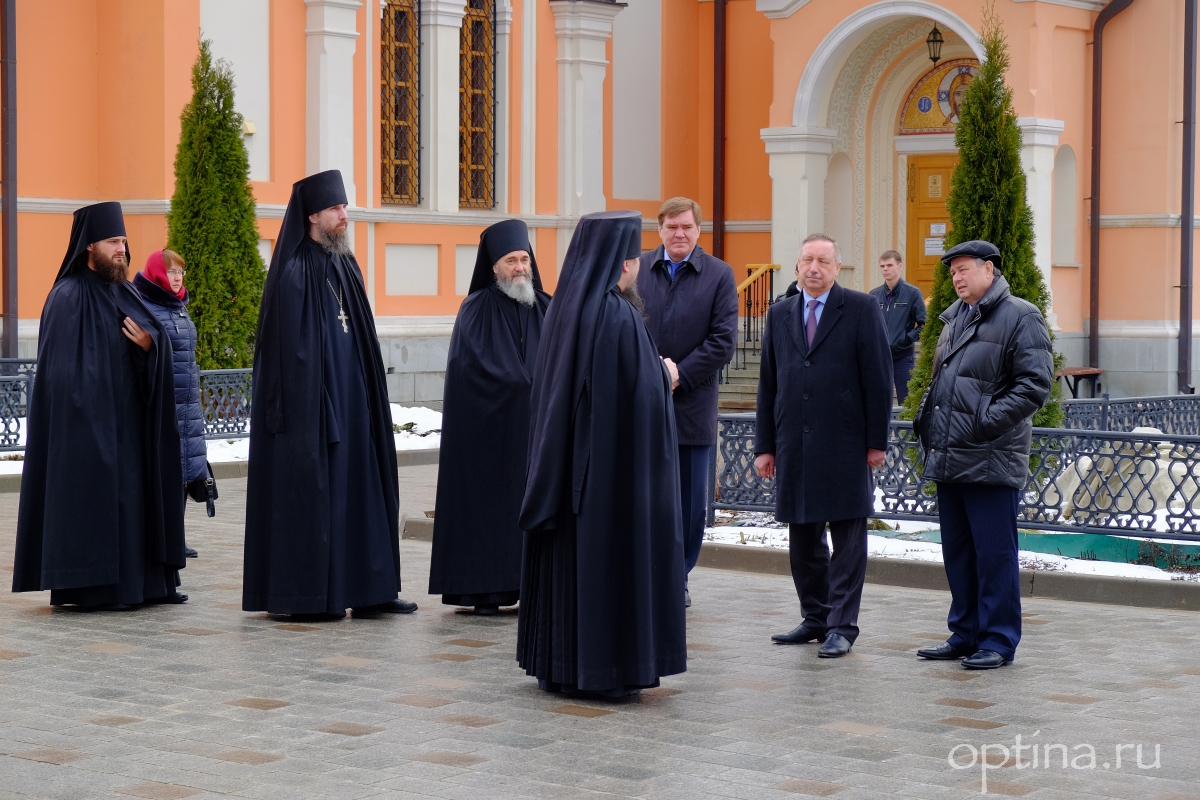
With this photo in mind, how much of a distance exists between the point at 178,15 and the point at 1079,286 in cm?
1040

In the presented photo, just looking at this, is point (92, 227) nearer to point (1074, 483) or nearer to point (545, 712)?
point (545, 712)

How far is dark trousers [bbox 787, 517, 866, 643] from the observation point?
285 inches

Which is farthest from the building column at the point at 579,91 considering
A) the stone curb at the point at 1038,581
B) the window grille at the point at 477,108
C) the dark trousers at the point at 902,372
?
the stone curb at the point at 1038,581

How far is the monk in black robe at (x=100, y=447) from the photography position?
26.4 ft

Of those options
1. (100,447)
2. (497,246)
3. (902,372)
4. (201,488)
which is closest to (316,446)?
(100,447)

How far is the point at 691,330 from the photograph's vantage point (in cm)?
802

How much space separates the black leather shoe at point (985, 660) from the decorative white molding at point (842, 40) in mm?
13785

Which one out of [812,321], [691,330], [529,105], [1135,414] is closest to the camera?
[812,321]

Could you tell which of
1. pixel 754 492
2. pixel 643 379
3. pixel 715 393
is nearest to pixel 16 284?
pixel 754 492

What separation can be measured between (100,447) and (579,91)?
44.5ft

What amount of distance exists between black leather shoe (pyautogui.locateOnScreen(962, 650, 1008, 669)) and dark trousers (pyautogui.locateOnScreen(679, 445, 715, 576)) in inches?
59.7

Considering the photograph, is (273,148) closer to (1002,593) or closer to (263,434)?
(263,434)

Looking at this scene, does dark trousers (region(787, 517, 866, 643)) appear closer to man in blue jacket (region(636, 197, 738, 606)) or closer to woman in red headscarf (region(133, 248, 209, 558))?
man in blue jacket (region(636, 197, 738, 606))

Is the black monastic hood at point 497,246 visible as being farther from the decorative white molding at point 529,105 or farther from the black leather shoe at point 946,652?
the decorative white molding at point 529,105
